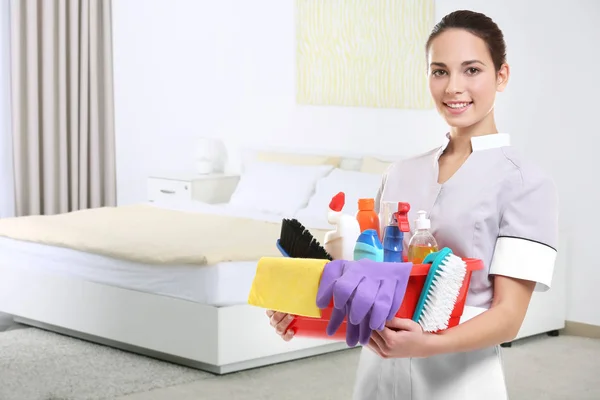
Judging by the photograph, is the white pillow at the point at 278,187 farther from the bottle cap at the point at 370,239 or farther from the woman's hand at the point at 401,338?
the woman's hand at the point at 401,338

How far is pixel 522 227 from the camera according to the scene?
1.25m

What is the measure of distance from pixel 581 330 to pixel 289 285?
374 centimetres

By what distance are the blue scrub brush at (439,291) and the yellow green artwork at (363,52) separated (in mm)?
3948

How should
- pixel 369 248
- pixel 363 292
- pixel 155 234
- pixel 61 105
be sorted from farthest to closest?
pixel 61 105 → pixel 155 234 → pixel 369 248 → pixel 363 292

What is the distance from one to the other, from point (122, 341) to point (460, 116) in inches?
126

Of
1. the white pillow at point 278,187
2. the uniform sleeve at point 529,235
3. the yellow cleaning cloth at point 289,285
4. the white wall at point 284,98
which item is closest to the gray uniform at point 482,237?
the uniform sleeve at point 529,235

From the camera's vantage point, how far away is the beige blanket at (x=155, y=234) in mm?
3932

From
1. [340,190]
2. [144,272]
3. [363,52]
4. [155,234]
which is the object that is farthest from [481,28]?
[363,52]

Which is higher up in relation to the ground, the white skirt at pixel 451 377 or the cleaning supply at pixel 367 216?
the cleaning supply at pixel 367 216

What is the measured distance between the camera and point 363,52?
17.7 ft

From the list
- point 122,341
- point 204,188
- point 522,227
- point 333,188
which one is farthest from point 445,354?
point 204,188

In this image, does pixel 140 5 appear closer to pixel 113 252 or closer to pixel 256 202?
pixel 256 202

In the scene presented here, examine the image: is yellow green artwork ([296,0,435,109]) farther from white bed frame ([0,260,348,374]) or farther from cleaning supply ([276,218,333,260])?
cleaning supply ([276,218,333,260])

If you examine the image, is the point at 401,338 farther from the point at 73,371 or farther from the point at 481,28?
the point at 73,371
